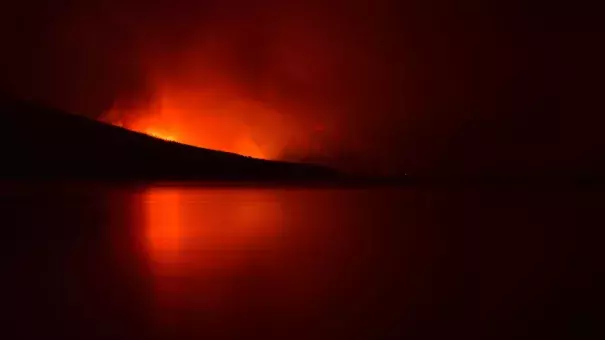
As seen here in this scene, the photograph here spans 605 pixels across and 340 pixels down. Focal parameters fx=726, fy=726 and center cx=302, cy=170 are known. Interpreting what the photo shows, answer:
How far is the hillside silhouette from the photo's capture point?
23.8 ft

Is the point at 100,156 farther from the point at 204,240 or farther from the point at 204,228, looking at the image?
the point at 204,240

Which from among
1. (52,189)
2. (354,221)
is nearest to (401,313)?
(354,221)

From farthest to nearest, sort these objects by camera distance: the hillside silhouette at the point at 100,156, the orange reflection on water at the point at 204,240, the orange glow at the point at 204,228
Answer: the hillside silhouette at the point at 100,156 < the orange glow at the point at 204,228 < the orange reflection on water at the point at 204,240

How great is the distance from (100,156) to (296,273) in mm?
6464

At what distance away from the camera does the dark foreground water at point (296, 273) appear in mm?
1325

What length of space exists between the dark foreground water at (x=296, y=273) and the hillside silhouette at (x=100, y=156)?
379 centimetres

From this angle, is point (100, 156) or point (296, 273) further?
point (100, 156)

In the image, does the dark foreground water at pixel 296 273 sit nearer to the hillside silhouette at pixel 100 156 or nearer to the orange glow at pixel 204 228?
the orange glow at pixel 204 228

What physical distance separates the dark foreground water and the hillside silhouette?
3792 mm

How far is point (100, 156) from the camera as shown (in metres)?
7.88

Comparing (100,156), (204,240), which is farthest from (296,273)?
(100,156)

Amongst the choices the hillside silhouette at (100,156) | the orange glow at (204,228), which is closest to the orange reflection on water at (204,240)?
the orange glow at (204,228)

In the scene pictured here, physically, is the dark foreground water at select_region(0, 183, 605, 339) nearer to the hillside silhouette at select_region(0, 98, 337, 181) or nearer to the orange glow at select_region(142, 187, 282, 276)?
the orange glow at select_region(142, 187, 282, 276)

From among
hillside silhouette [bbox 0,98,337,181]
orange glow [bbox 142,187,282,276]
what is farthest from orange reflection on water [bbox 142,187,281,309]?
hillside silhouette [bbox 0,98,337,181]
